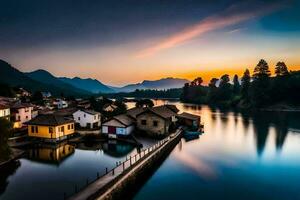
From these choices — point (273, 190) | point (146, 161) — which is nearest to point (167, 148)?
point (146, 161)

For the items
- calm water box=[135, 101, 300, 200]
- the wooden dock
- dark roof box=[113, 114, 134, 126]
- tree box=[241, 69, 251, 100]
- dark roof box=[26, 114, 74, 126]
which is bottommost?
calm water box=[135, 101, 300, 200]

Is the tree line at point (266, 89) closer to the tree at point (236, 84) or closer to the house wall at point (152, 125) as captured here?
the tree at point (236, 84)

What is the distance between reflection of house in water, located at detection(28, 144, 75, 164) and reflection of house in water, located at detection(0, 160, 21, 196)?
3.09m

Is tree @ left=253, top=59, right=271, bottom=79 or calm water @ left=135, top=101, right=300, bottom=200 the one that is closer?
calm water @ left=135, top=101, right=300, bottom=200

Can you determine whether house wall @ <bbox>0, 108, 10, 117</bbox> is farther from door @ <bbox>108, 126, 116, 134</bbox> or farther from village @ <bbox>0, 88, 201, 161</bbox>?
door @ <bbox>108, 126, 116, 134</bbox>

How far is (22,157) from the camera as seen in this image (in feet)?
117

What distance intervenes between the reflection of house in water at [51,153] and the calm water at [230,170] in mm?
14370

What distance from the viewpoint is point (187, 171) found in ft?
111

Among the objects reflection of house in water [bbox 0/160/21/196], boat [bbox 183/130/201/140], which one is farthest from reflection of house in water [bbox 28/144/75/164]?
boat [bbox 183/130/201/140]

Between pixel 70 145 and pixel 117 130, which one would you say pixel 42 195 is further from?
pixel 117 130

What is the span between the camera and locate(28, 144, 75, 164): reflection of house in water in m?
35.2

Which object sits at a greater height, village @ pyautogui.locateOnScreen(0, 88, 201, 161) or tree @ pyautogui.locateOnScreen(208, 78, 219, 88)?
tree @ pyautogui.locateOnScreen(208, 78, 219, 88)

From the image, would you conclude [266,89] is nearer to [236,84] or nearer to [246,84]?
[246,84]

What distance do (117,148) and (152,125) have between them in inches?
472
